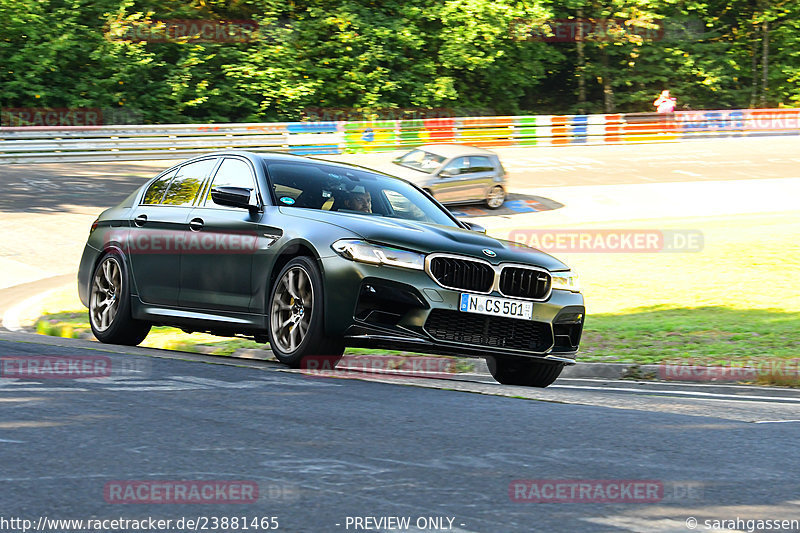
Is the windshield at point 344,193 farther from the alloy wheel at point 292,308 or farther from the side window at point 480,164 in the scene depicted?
the side window at point 480,164

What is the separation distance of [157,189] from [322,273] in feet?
9.60

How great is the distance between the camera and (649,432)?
631 centimetres

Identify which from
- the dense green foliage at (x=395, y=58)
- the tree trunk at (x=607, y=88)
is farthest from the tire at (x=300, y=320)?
the tree trunk at (x=607, y=88)

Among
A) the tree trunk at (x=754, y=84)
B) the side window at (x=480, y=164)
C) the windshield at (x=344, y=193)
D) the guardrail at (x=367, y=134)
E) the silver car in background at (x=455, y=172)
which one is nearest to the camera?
the windshield at (x=344, y=193)

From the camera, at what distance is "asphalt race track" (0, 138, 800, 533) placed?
4387mm

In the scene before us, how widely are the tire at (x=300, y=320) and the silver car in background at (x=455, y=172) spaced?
675 inches

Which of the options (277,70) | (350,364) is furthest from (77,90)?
(350,364)

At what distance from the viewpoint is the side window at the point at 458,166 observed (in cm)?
2694

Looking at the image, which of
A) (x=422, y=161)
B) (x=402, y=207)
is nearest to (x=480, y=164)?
(x=422, y=161)

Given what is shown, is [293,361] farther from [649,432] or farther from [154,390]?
[649,432]

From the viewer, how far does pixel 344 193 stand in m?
9.27

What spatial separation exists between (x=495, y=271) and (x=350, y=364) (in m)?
2.55

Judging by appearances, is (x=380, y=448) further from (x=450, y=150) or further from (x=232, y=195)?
(x=450, y=150)

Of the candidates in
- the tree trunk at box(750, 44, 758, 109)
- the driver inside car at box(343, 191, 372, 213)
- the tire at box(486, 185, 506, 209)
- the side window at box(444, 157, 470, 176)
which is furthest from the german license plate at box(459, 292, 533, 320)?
the tree trunk at box(750, 44, 758, 109)
